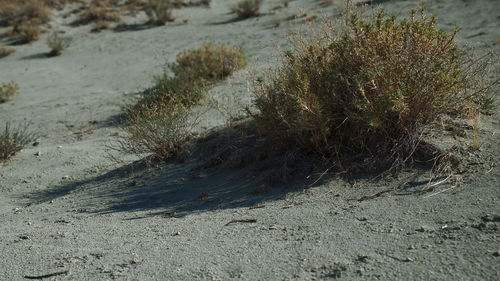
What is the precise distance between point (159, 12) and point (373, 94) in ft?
48.0

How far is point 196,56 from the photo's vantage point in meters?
10.1

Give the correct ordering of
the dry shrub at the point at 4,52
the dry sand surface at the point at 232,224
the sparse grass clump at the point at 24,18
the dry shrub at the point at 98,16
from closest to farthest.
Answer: the dry sand surface at the point at 232,224 → the dry shrub at the point at 4,52 → the sparse grass clump at the point at 24,18 → the dry shrub at the point at 98,16

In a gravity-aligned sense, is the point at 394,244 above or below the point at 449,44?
below

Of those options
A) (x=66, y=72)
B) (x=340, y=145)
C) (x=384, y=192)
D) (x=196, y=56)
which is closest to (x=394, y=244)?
(x=384, y=192)

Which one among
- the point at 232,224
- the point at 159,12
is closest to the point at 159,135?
the point at 232,224

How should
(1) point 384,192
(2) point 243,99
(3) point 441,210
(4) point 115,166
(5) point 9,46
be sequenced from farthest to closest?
1. (5) point 9,46
2. (2) point 243,99
3. (4) point 115,166
4. (1) point 384,192
5. (3) point 441,210

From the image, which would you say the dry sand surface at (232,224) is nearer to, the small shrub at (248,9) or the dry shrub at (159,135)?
the dry shrub at (159,135)

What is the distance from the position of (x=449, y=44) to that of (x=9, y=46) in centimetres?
1633

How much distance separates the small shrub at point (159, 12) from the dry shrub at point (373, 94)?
1376 centimetres

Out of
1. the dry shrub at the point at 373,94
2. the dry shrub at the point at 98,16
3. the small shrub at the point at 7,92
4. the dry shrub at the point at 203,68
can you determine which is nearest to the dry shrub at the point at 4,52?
the dry shrub at the point at 98,16

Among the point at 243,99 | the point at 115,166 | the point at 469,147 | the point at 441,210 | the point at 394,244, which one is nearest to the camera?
the point at 394,244

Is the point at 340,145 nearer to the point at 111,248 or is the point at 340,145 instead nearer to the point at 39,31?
the point at 111,248

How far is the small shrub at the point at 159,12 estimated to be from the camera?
57.8 ft

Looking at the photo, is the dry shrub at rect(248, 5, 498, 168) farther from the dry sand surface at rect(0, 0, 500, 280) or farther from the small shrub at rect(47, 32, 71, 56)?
the small shrub at rect(47, 32, 71, 56)
